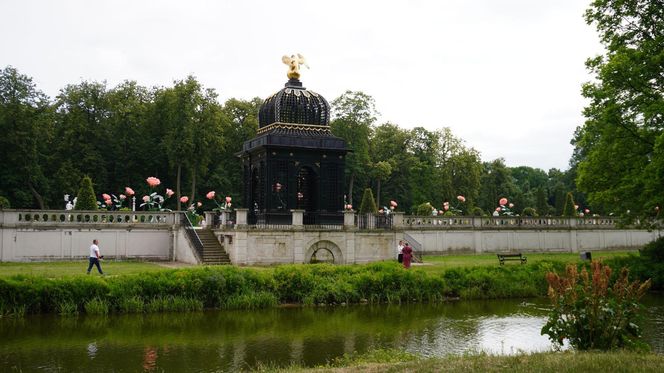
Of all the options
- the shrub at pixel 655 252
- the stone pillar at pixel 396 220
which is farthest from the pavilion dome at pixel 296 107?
the shrub at pixel 655 252

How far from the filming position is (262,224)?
29.8 metres

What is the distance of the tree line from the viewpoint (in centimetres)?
5059

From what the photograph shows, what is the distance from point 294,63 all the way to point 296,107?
273cm

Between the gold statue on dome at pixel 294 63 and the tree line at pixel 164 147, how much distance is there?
892 inches

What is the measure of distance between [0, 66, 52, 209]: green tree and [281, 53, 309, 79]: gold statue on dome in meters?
26.9

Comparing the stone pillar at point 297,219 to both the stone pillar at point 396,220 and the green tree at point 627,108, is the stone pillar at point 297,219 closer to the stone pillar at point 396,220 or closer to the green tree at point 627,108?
the stone pillar at point 396,220

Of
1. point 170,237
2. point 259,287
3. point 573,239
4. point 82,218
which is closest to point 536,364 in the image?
point 259,287

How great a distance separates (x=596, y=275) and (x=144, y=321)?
1241cm

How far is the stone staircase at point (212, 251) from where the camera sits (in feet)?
94.1

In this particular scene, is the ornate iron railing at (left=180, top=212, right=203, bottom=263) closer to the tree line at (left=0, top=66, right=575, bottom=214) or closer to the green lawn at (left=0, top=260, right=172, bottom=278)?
the green lawn at (left=0, top=260, right=172, bottom=278)

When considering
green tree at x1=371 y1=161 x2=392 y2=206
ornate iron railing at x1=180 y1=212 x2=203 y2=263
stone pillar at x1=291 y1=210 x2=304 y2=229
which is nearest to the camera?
stone pillar at x1=291 y1=210 x2=304 y2=229

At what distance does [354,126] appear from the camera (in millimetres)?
62156

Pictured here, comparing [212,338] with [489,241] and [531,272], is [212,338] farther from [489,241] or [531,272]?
[489,241]

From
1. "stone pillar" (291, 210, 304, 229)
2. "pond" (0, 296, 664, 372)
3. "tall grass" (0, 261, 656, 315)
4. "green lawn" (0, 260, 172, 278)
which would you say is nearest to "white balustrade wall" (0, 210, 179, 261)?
"green lawn" (0, 260, 172, 278)
